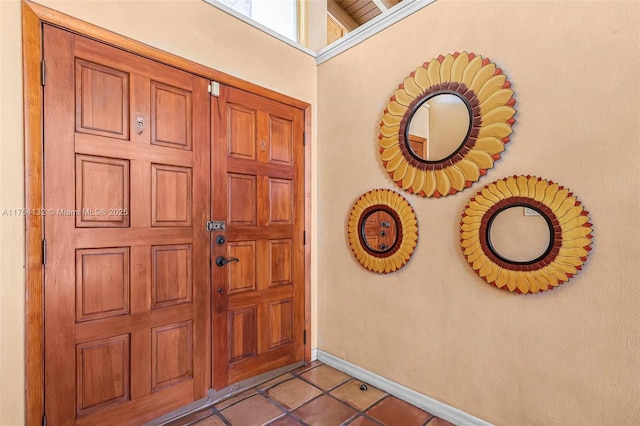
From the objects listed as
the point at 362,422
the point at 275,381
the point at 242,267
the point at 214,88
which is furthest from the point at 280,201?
the point at 362,422

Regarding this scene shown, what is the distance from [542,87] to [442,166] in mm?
618

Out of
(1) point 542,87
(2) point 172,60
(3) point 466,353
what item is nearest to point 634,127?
(1) point 542,87

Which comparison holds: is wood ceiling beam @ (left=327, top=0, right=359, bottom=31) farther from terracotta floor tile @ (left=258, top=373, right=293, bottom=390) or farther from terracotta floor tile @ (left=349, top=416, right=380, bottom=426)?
terracotta floor tile @ (left=349, top=416, right=380, bottom=426)

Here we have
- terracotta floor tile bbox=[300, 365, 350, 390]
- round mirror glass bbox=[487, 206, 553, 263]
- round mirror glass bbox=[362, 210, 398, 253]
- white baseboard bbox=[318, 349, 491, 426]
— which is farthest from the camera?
terracotta floor tile bbox=[300, 365, 350, 390]

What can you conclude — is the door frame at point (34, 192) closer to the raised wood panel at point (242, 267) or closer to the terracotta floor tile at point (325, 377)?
the raised wood panel at point (242, 267)

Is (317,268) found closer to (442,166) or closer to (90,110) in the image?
(442,166)

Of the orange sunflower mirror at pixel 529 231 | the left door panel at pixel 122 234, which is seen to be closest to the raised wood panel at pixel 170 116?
the left door panel at pixel 122 234

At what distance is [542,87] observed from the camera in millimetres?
1523

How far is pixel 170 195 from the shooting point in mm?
1869

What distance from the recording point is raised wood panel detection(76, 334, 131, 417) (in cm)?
158

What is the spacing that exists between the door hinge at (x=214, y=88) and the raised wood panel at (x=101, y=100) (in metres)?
0.49

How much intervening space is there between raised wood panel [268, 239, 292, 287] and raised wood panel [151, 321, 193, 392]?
0.70 metres

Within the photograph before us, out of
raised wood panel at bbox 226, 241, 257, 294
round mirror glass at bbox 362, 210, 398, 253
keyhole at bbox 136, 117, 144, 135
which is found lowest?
raised wood panel at bbox 226, 241, 257, 294

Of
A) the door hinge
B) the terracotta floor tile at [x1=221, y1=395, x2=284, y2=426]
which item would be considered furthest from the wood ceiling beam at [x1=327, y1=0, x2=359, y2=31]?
the terracotta floor tile at [x1=221, y1=395, x2=284, y2=426]
